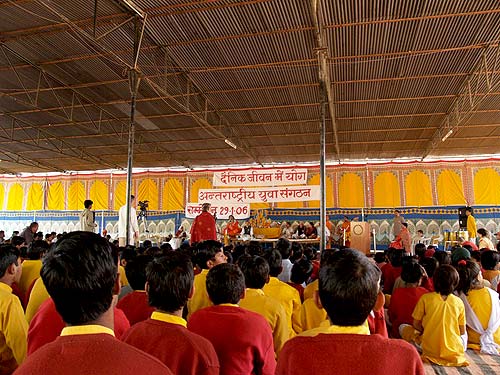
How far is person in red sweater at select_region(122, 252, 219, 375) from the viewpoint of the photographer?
157 centimetres

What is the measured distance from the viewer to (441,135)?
12.6 meters

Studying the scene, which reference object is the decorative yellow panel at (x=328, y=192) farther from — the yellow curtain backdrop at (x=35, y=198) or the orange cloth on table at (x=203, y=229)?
the yellow curtain backdrop at (x=35, y=198)

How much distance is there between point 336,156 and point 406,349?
14945 mm

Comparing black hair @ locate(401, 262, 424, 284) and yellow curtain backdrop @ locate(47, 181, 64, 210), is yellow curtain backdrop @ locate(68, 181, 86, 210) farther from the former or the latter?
black hair @ locate(401, 262, 424, 284)

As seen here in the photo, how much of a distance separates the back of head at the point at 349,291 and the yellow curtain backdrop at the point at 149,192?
54.4ft

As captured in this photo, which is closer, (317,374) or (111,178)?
(317,374)

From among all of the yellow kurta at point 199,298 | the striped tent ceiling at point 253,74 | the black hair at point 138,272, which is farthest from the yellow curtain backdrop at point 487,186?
the black hair at point 138,272

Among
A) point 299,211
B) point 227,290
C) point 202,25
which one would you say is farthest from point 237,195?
point 227,290

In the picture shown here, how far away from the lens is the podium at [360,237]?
11984mm

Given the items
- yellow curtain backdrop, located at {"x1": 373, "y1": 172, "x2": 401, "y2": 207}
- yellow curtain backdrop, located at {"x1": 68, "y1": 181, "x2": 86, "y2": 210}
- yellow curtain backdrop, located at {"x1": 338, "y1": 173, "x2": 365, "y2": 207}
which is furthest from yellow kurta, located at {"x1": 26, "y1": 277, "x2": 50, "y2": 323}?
yellow curtain backdrop, located at {"x1": 68, "y1": 181, "x2": 86, "y2": 210}

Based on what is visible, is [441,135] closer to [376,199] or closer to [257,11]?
[376,199]

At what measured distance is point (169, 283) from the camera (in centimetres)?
180

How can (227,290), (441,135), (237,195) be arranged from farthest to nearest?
1. (237,195)
2. (441,135)
3. (227,290)

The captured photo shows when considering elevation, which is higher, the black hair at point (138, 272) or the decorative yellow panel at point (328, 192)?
the decorative yellow panel at point (328, 192)
